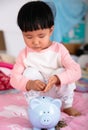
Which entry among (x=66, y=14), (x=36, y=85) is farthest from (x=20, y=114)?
(x=66, y=14)

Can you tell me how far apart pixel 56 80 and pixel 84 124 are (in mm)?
189

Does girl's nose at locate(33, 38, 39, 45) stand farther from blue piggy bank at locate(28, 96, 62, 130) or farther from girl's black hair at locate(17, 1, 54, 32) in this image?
blue piggy bank at locate(28, 96, 62, 130)

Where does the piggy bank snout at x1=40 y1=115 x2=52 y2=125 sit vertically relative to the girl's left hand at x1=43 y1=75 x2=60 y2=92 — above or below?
below

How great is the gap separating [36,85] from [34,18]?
0.81ft

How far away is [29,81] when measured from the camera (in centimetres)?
93

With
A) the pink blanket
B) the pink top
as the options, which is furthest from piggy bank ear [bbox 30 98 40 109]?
the pink top

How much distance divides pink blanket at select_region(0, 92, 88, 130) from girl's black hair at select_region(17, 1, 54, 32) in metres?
0.34

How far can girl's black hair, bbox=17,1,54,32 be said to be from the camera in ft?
3.04

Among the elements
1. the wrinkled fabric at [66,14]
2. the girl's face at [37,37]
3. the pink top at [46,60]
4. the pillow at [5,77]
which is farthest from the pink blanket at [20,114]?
the wrinkled fabric at [66,14]

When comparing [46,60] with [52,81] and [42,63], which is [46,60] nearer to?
[42,63]

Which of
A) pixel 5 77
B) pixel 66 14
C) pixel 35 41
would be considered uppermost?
pixel 35 41

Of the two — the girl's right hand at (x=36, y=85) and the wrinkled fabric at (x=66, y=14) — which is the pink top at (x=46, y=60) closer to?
the girl's right hand at (x=36, y=85)

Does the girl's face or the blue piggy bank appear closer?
the blue piggy bank

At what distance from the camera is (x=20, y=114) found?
101cm
